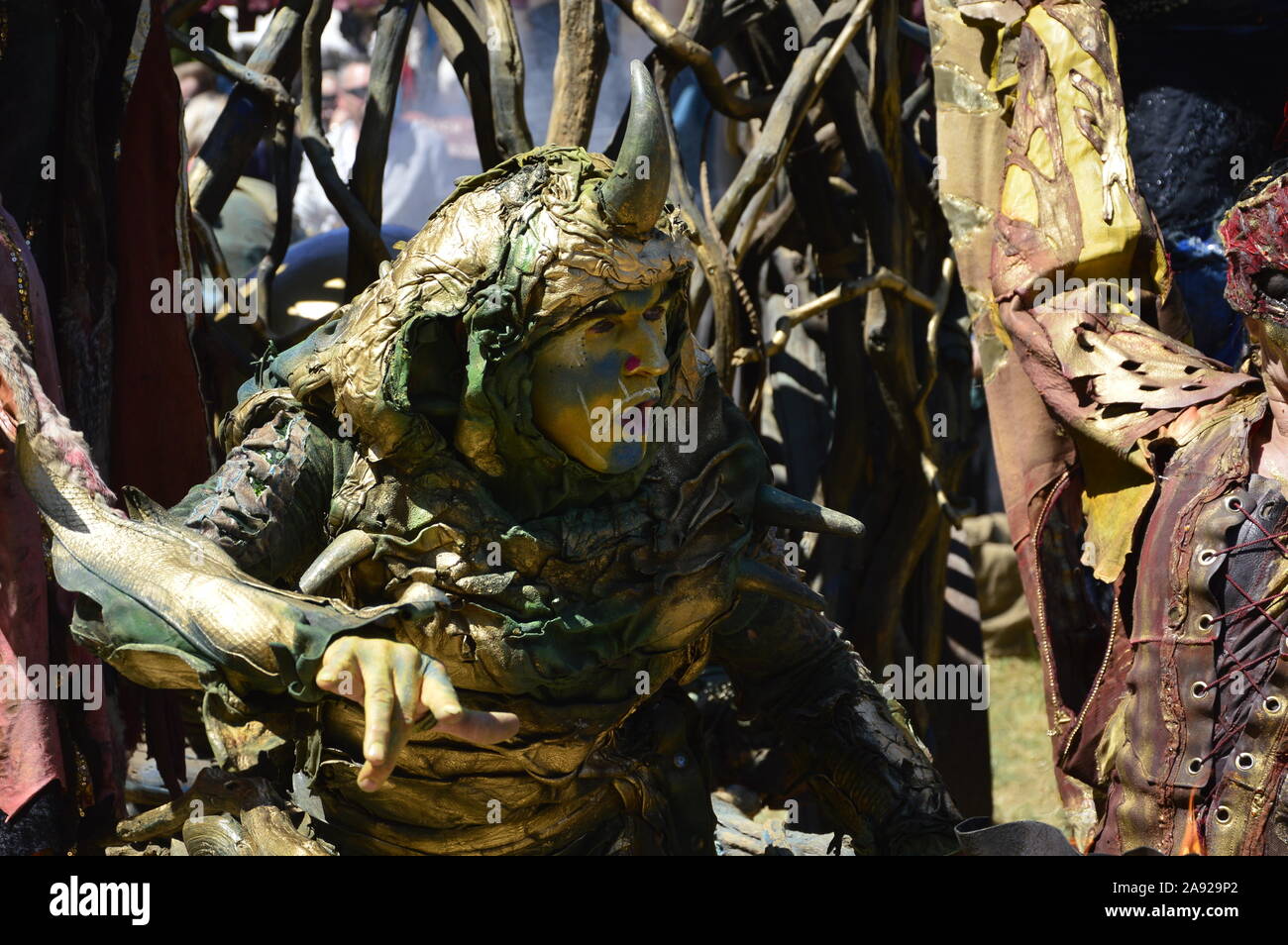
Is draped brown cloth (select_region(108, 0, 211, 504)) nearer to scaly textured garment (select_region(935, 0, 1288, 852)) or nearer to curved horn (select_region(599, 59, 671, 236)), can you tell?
curved horn (select_region(599, 59, 671, 236))

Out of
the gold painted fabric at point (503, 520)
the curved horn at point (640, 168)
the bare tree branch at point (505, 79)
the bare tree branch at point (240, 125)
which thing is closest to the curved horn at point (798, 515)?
the gold painted fabric at point (503, 520)

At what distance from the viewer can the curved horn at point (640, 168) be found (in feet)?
5.99

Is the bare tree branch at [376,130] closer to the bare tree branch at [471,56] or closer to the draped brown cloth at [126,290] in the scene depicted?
the bare tree branch at [471,56]

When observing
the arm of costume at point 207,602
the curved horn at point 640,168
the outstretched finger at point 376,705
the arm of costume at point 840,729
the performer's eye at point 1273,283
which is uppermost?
the curved horn at point 640,168

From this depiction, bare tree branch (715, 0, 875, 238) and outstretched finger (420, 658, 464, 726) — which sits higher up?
bare tree branch (715, 0, 875, 238)

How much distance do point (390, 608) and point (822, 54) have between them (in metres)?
2.07

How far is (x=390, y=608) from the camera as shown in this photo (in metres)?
1.64

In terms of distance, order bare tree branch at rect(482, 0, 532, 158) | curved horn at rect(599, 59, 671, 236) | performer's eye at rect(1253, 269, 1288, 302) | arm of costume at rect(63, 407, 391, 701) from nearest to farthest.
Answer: arm of costume at rect(63, 407, 391, 701) → curved horn at rect(599, 59, 671, 236) → performer's eye at rect(1253, 269, 1288, 302) → bare tree branch at rect(482, 0, 532, 158)

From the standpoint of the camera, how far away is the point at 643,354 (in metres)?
1.98

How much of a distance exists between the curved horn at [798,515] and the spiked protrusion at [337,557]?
1.64 ft

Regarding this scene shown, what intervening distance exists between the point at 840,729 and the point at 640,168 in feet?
2.67

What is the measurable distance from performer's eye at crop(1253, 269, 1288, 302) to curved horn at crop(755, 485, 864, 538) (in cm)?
60

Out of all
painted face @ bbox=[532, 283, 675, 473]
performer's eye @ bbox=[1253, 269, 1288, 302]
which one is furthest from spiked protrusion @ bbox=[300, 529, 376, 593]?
performer's eye @ bbox=[1253, 269, 1288, 302]

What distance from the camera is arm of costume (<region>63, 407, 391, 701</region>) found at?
63.2 inches
